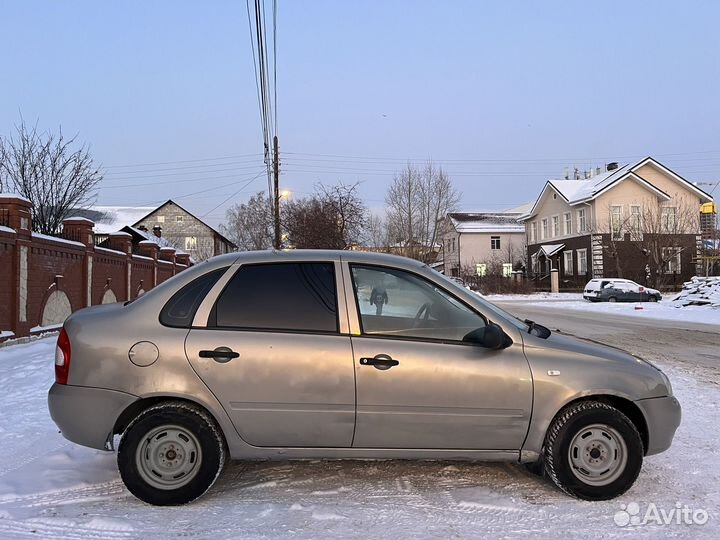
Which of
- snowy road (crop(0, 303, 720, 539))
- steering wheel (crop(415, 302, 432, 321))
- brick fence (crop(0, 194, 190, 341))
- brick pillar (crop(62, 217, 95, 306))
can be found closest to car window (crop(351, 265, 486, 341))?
steering wheel (crop(415, 302, 432, 321))

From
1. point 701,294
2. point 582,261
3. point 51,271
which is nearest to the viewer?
point 51,271

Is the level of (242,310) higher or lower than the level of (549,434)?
higher

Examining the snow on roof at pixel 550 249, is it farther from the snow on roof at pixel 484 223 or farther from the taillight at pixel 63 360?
the taillight at pixel 63 360

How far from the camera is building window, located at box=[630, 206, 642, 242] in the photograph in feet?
141

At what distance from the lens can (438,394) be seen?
11.6ft

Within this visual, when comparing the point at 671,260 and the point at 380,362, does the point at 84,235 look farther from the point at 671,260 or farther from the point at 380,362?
the point at 671,260

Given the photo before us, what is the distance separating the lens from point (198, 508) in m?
3.50

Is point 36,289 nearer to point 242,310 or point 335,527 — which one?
point 242,310

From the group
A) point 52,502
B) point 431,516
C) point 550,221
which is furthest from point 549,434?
point 550,221

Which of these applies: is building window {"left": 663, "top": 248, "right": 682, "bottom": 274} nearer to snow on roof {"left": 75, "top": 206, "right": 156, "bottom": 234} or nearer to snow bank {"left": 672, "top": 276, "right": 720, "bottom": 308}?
snow bank {"left": 672, "top": 276, "right": 720, "bottom": 308}

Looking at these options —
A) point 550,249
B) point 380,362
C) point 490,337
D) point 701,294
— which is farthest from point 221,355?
point 550,249

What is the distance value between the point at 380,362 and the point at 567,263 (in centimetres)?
4838

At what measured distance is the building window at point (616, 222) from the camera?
43.1 metres

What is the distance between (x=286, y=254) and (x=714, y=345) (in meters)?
12.1
